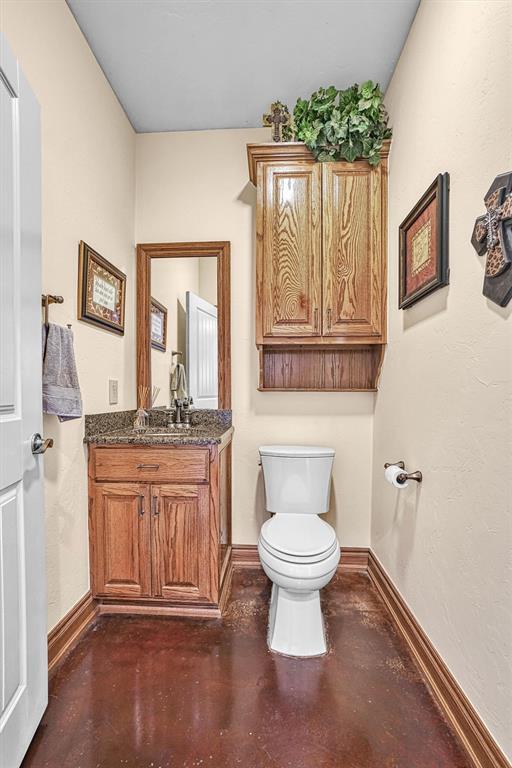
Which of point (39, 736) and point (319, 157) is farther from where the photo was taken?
point (319, 157)

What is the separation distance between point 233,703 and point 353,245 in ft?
6.78

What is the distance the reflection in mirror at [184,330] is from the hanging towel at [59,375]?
92 cm

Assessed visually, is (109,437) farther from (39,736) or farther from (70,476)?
(39,736)

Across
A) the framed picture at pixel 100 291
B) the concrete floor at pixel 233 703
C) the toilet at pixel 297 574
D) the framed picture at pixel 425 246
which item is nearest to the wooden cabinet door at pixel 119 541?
the concrete floor at pixel 233 703

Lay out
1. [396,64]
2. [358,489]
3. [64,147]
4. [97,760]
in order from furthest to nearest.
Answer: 1. [358,489]
2. [396,64]
3. [64,147]
4. [97,760]

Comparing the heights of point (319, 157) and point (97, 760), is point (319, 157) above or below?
above

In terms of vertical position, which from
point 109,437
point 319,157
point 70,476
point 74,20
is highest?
point 74,20

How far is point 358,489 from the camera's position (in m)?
2.41

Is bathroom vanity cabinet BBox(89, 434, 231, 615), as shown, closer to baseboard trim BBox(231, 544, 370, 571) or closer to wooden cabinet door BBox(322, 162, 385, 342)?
baseboard trim BBox(231, 544, 370, 571)

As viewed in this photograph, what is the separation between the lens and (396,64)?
1.98 m

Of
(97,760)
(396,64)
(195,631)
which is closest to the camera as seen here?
(97,760)

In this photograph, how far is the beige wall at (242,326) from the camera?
2.40 metres

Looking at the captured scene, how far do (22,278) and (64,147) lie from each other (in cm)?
89

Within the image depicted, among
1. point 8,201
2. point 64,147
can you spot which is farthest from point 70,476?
point 64,147
